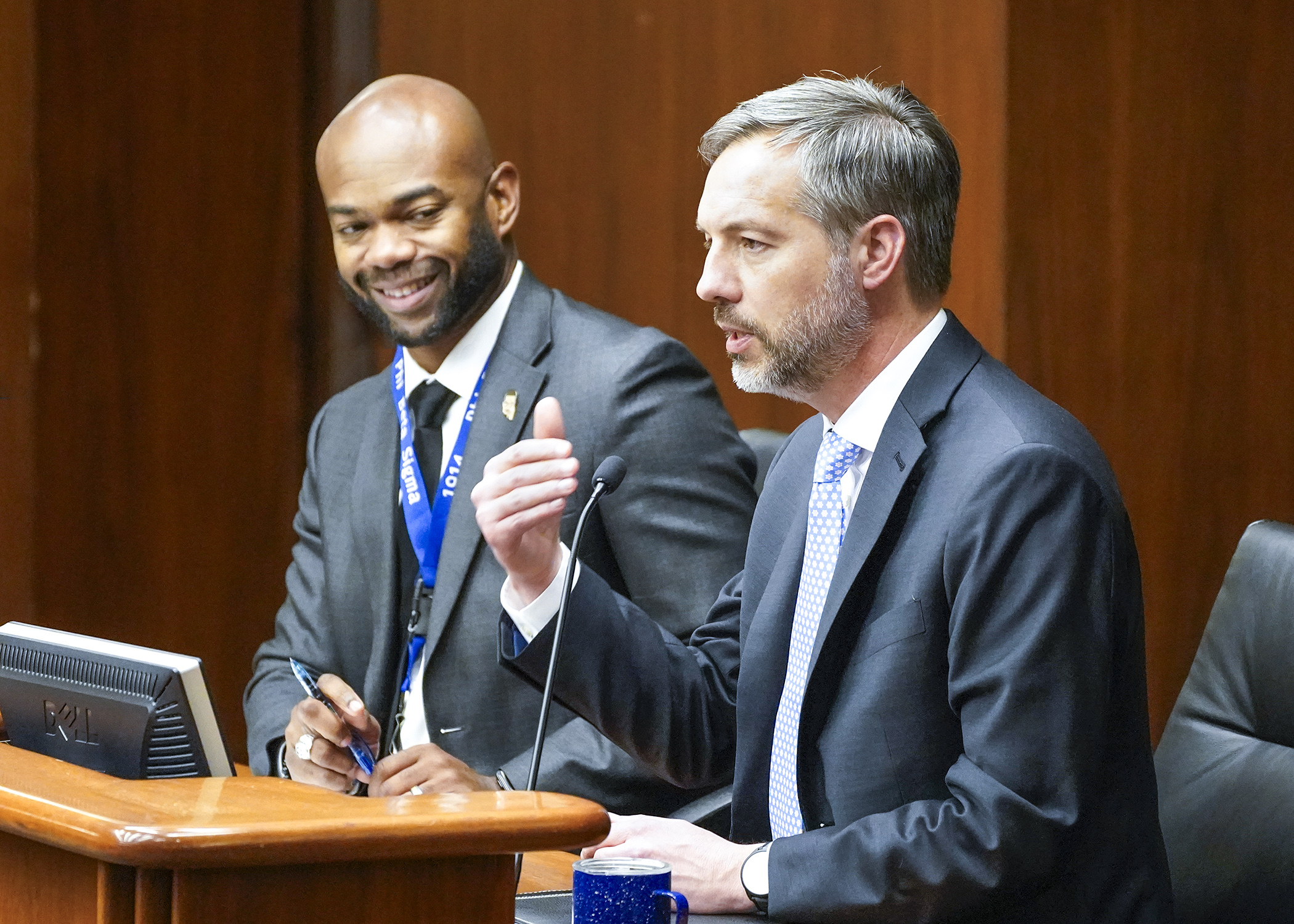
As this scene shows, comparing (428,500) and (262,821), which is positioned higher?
(262,821)

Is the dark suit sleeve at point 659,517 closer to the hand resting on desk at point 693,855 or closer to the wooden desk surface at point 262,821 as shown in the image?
the hand resting on desk at point 693,855

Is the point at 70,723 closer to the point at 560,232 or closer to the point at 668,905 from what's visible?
the point at 668,905

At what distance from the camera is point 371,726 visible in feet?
6.89

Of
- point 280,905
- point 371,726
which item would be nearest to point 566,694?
point 371,726

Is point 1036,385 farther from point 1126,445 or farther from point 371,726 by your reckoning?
point 371,726

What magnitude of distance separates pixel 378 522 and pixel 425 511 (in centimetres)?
15

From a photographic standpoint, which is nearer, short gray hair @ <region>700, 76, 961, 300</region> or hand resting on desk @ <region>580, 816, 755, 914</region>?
hand resting on desk @ <region>580, 816, 755, 914</region>

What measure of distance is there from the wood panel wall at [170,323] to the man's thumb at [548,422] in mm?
2213

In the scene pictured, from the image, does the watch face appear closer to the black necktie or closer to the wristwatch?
the wristwatch

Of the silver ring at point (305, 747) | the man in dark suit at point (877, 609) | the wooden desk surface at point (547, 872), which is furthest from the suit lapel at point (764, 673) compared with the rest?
the silver ring at point (305, 747)

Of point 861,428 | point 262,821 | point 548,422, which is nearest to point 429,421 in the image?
point 548,422

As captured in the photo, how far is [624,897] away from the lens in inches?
47.9

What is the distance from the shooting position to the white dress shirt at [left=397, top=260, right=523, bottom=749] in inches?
103

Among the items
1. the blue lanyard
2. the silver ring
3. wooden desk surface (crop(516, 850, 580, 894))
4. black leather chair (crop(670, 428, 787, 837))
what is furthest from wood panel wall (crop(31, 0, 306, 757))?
wooden desk surface (crop(516, 850, 580, 894))
